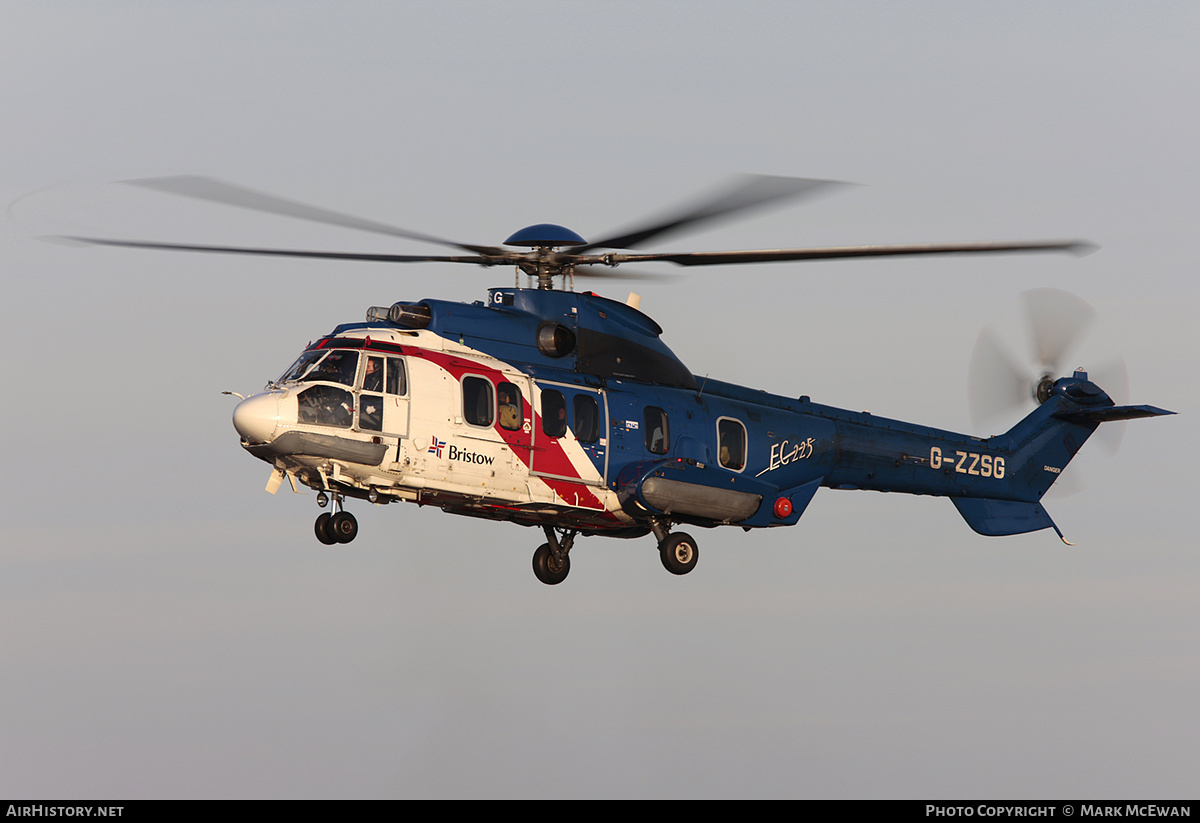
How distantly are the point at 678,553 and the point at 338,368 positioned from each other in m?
7.30

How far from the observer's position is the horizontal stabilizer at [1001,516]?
32.5m

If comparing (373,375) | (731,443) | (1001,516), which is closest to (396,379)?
(373,375)

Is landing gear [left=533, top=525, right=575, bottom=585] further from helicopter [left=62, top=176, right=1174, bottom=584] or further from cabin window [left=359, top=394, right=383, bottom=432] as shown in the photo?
cabin window [left=359, top=394, right=383, bottom=432]

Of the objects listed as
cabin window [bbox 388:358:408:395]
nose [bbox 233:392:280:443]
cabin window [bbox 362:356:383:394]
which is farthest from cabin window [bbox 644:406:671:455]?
nose [bbox 233:392:280:443]

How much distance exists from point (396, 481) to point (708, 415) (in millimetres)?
6488

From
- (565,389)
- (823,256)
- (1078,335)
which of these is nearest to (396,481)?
(565,389)

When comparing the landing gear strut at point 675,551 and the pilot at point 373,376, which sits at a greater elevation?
the pilot at point 373,376

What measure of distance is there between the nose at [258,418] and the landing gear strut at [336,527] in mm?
1655

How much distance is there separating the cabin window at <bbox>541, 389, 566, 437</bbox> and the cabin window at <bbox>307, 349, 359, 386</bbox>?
11.0 feet

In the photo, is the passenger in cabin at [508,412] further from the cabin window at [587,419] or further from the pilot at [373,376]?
the pilot at [373,376]

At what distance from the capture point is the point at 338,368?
23.9 m

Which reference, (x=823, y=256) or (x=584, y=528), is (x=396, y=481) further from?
(x=823, y=256)

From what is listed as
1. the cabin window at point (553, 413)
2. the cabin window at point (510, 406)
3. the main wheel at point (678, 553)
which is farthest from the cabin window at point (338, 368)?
the main wheel at point (678, 553)

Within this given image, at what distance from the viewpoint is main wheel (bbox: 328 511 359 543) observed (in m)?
24.0
